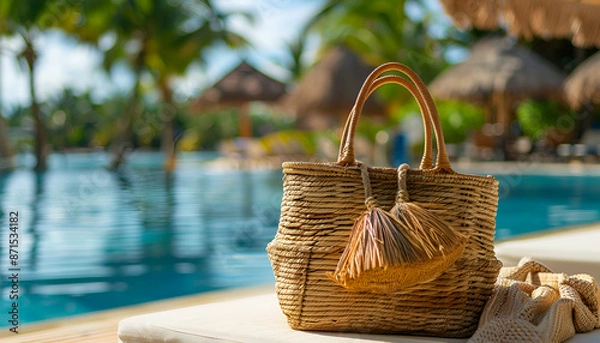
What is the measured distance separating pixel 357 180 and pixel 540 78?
14.1 metres

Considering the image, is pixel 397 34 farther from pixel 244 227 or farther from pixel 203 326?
pixel 203 326

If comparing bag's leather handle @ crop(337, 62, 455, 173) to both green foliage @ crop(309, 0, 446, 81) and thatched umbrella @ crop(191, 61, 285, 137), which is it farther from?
green foliage @ crop(309, 0, 446, 81)

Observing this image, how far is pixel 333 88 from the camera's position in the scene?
646 inches

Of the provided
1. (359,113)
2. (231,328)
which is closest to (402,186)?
(359,113)

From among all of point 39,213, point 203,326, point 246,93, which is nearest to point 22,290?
point 203,326

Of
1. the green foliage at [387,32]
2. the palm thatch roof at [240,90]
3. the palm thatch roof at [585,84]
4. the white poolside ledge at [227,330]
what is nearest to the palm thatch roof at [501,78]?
the palm thatch roof at [585,84]

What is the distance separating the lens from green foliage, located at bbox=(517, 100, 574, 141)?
57.5 feet

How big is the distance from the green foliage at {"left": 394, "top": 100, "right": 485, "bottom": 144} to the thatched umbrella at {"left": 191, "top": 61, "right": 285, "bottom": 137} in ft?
9.48

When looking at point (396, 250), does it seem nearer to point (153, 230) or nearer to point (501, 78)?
point (153, 230)

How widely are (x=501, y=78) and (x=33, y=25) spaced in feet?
33.0

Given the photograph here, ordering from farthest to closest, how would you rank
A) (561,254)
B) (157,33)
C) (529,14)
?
1. (157,33)
2. (529,14)
3. (561,254)

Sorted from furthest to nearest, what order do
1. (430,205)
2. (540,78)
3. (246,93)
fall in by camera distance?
(246,93) → (540,78) → (430,205)

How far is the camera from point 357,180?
165 cm

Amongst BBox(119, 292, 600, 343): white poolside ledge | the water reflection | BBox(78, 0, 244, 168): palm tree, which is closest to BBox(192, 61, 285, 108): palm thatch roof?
BBox(78, 0, 244, 168): palm tree
